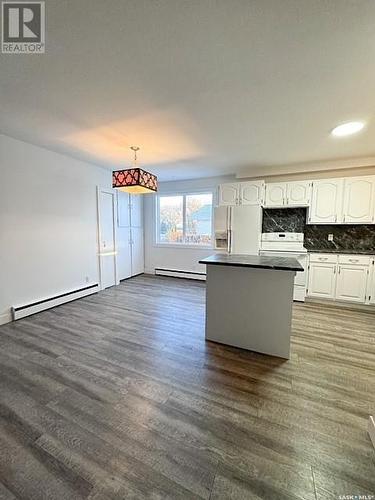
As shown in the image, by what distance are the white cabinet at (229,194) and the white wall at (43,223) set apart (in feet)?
8.45

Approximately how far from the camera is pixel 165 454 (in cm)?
143

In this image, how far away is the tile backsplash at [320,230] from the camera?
166 inches

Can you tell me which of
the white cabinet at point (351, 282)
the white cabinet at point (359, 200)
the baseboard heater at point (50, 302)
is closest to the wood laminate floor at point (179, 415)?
the baseboard heater at point (50, 302)

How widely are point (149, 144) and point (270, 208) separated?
279cm

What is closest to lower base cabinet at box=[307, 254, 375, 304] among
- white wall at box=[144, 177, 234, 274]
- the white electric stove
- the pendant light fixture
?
the white electric stove

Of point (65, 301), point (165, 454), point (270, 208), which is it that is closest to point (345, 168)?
point (270, 208)

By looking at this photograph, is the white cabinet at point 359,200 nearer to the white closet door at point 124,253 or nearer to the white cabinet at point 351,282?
the white cabinet at point 351,282

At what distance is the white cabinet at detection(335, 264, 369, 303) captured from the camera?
3.85m

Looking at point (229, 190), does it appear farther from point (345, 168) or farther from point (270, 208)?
point (345, 168)

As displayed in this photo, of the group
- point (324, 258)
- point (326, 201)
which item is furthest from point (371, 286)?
point (326, 201)

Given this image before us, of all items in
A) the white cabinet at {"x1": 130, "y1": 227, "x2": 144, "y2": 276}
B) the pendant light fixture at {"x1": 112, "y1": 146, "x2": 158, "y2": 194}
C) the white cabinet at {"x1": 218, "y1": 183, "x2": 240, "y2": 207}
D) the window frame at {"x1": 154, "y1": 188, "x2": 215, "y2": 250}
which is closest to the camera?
the pendant light fixture at {"x1": 112, "y1": 146, "x2": 158, "y2": 194}

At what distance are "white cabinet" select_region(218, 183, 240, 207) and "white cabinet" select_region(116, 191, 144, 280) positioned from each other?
7.65ft

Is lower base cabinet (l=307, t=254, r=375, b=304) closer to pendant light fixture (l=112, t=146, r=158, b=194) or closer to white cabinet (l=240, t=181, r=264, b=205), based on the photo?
white cabinet (l=240, t=181, r=264, b=205)

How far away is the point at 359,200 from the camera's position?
154 inches
